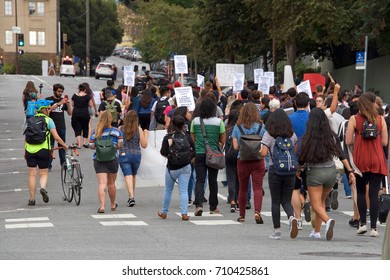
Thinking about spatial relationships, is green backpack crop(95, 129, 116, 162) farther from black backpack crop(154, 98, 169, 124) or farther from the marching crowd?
black backpack crop(154, 98, 169, 124)

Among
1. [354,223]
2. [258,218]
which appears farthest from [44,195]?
[354,223]

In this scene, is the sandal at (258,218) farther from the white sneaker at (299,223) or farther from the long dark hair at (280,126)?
the long dark hair at (280,126)

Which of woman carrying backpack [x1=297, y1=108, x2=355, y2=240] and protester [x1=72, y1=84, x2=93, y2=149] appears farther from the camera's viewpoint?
protester [x1=72, y1=84, x2=93, y2=149]

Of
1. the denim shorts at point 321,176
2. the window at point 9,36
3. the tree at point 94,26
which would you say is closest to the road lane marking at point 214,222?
the denim shorts at point 321,176

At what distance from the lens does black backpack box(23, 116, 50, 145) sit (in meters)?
18.6

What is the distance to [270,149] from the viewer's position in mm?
14344

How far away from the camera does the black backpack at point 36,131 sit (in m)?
18.6

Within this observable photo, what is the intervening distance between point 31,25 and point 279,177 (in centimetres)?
11185

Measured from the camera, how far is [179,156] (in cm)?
1620

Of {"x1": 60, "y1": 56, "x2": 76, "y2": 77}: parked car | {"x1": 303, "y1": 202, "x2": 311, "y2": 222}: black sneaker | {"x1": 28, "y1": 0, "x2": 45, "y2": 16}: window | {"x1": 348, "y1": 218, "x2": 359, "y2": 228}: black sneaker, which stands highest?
{"x1": 28, "y1": 0, "x2": 45, "y2": 16}: window

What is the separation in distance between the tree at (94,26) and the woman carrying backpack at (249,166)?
103557 mm

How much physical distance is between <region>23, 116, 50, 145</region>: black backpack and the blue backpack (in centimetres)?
561

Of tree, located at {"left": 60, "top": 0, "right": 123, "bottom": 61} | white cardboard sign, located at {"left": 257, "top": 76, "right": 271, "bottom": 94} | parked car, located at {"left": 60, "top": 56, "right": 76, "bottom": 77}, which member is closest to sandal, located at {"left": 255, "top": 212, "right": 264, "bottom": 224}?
white cardboard sign, located at {"left": 257, "top": 76, "right": 271, "bottom": 94}
